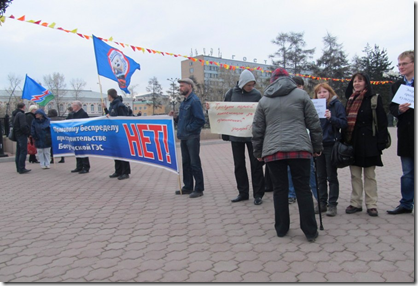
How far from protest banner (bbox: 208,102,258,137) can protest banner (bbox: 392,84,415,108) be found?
2116 millimetres

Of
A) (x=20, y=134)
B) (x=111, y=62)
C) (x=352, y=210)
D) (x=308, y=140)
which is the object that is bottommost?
(x=352, y=210)

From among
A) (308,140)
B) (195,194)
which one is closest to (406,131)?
(308,140)

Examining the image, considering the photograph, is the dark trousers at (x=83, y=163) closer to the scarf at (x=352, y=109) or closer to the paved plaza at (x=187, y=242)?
the paved plaza at (x=187, y=242)

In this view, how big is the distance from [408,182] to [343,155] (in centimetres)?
93

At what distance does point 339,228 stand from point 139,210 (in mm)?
2863

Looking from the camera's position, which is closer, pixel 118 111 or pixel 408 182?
pixel 408 182

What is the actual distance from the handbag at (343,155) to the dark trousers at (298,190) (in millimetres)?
902

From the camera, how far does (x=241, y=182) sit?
5.70 meters

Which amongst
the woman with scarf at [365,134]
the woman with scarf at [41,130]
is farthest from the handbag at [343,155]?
the woman with scarf at [41,130]

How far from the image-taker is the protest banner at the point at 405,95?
4.16 m

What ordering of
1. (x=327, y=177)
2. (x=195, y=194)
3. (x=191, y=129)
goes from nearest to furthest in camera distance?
(x=327, y=177)
(x=191, y=129)
(x=195, y=194)

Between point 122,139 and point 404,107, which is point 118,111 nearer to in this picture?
A: point 122,139

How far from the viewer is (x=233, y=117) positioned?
579 centimetres

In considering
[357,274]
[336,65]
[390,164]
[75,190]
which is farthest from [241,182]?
[336,65]
